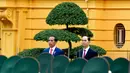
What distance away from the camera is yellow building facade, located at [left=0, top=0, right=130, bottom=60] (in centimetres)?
2555

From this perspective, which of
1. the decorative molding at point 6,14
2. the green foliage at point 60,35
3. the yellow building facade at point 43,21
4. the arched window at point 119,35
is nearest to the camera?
the green foliage at point 60,35

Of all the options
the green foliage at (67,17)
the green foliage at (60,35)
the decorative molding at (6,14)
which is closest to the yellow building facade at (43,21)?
the decorative molding at (6,14)

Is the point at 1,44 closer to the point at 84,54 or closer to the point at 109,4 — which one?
the point at 109,4

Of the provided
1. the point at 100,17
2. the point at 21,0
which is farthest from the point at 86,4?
the point at 21,0

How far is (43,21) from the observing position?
26172 millimetres

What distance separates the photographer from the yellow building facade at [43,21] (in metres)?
25.5

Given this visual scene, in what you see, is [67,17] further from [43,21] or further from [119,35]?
[119,35]

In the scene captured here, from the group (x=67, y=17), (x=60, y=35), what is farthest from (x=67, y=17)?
(x=60, y=35)

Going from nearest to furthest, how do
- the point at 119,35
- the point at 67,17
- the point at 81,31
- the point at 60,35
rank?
the point at 60,35
the point at 81,31
the point at 67,17
the point at 119,35

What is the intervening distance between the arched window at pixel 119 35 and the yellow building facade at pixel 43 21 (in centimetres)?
15

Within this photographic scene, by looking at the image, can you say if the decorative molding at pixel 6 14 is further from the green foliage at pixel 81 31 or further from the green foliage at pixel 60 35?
the green foliage at pixel 60 35

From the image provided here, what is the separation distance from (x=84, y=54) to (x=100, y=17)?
31.8 feet

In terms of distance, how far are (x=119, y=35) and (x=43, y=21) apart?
3.00 metres

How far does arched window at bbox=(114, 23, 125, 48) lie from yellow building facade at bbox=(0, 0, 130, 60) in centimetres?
15
